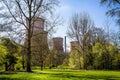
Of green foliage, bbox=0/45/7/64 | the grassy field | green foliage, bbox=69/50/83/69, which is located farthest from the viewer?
green foliage, bbox=69/50/83/69

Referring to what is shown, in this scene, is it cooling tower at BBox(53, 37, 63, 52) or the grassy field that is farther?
cooling tower at BBox(53, 37, 63, 52)

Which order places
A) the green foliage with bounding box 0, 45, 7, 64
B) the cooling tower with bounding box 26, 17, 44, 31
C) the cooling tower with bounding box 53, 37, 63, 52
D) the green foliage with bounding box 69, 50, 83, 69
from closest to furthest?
the cooling tower with bounding box 26, 17, 44, 31
the green foliage with bounding box 0, 45, 7, 64
the cooling tower with bounding box 53, 37, 63, 52
the green foliage with bounding box 69, 50, 83, 69

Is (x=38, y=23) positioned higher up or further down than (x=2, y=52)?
higher up

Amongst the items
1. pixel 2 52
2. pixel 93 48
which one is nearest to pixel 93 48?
pixel 93 48

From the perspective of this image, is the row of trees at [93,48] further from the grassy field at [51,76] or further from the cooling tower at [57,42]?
the grassy field at [51,76]

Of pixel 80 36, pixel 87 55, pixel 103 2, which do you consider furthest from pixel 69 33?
pixel 103 2

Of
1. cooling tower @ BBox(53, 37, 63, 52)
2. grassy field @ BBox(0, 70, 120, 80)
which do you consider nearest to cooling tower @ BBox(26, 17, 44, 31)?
grassy field @ BBox(0, 70, 120, 80)

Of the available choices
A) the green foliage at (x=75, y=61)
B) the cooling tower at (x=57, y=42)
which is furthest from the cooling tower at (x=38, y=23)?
the green foliage at (x=75, y=61)

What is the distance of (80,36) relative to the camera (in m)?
70.2

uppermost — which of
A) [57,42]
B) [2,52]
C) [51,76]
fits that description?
[57,42]

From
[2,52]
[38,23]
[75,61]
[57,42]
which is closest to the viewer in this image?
[38,23]

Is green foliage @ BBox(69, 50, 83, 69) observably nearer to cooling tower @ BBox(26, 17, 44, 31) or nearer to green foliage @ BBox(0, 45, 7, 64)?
green foliage @ BBox(0, 45, 7, 64)

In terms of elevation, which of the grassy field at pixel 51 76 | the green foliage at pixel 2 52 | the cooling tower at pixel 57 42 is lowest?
the grassy field at pixel 51 76

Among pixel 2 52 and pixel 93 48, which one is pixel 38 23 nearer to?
pixel 2 52
